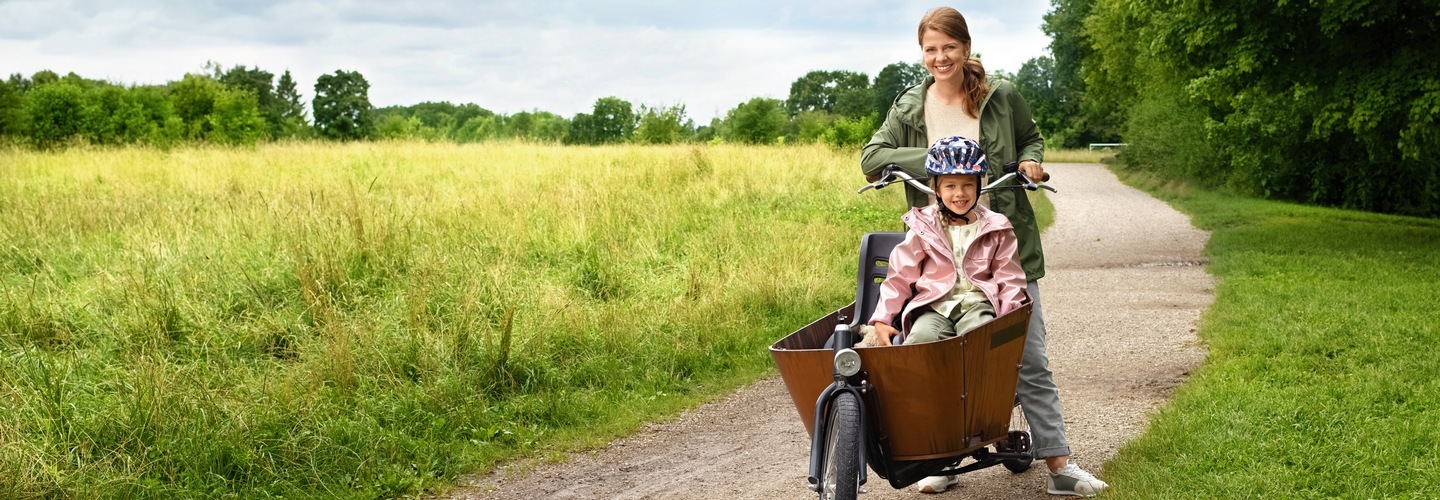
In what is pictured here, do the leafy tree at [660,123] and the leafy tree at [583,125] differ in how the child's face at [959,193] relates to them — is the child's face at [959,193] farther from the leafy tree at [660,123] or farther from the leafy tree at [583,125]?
the leafy tree at [583,125]

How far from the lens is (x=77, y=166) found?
17906mm

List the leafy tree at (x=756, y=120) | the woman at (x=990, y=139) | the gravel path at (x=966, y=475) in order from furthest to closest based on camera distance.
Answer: the leafy tree at (x=756, y=120) → the gravel path at (x=966, y=475) → the woman at (x=990, y=139)

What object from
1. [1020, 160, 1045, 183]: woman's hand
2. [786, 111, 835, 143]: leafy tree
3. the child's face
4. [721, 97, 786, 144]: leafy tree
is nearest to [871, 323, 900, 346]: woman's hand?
the child's face

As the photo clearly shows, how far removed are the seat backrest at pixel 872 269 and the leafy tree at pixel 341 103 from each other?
206ft

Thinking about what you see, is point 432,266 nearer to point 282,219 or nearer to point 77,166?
point 282,219

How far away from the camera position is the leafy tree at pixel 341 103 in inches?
2557

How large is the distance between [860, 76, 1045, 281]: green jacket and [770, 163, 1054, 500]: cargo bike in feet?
1.01

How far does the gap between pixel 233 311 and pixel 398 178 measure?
9893 mm

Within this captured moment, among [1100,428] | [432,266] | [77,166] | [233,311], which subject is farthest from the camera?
[77,166]

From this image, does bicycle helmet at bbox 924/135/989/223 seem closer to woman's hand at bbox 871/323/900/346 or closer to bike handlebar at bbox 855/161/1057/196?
bike handlebar at bbox 855/161/1057/196

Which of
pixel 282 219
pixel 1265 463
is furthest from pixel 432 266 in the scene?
pixel 1265 463

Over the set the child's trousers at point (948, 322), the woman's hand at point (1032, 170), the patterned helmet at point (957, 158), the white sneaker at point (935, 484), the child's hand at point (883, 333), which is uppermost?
the patterned helmet at point (957, 158)

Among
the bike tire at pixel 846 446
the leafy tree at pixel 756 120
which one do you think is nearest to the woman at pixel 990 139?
the bike tire at pixel 846 446

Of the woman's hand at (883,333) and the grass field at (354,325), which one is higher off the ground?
the woman's hand at (883,333)
